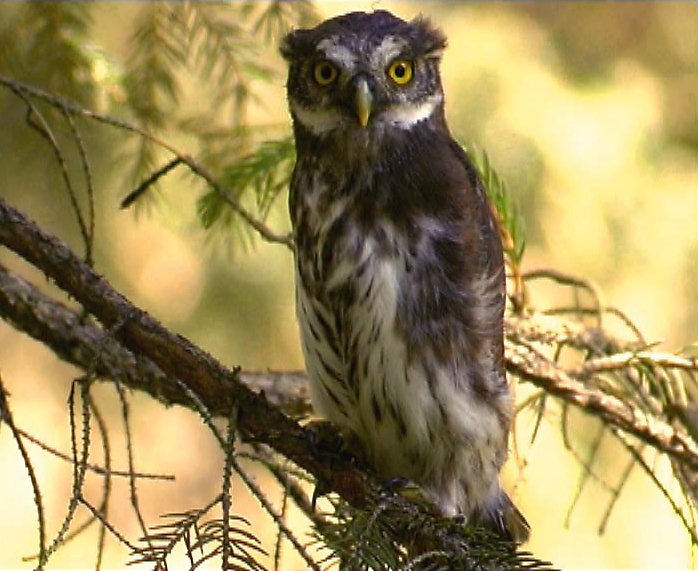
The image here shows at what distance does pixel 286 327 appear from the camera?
3557mm

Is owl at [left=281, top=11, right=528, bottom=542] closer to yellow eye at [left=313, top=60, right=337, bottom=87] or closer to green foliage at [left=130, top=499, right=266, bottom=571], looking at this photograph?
yellow eye at [left=313, top=60, right=337, bottom=87]

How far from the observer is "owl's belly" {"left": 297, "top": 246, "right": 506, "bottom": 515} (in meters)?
2.17

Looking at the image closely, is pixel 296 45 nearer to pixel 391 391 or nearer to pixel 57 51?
pixel 57 51

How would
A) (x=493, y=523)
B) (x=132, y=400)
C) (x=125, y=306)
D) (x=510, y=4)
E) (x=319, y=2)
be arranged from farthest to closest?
(x=510, y=4)
(x=132, y=400)
(x=319, y=2)
(x=493, y=523)
(x=125, y=306)

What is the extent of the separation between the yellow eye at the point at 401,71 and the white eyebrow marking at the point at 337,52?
91 millimetres

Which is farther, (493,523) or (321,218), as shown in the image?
(493,523)

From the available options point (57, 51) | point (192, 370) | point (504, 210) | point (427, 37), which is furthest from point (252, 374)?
point (57, 51)

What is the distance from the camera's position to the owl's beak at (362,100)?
7.06 feet

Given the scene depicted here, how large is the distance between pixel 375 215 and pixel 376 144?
0.14 metres

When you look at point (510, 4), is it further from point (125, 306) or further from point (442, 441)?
point (125, 306)

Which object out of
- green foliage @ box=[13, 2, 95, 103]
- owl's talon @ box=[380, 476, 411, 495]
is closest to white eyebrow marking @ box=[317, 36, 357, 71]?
green foliage @ box=[13, 2, 95, 103]

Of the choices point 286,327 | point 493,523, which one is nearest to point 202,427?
point 286,327

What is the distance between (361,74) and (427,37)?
242 mm

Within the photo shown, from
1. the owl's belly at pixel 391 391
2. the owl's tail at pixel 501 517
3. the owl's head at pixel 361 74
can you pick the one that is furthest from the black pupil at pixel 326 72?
the owl's tail at pixel 501 517
